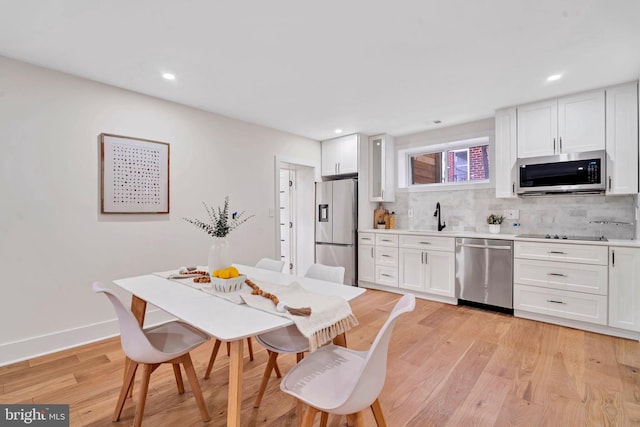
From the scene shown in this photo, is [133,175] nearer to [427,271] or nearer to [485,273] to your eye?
[427,271]

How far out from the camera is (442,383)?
2098 millimetres

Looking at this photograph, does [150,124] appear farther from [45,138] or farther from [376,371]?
[376,371]

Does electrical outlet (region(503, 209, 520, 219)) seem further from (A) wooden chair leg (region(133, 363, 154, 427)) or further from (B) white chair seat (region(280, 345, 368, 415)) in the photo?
(A) wooden chair leg (region(133, 363, 154, 427))

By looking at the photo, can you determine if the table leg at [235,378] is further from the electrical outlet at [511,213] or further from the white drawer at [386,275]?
the electrical outlet at [511,213]

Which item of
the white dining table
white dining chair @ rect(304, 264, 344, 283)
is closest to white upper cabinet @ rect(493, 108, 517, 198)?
white dining chair @ rect(304, 264, 344, 283)

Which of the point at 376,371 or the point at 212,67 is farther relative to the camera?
the point at 212,67

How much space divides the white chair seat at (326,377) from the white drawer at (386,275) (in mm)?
2899

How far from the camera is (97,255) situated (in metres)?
2.77

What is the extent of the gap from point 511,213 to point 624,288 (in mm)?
1312

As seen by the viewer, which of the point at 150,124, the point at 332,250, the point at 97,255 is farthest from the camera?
the point at 332,250

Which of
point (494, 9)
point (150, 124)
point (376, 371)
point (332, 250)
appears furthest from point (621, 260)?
point (150, 124)

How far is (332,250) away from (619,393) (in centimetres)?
347

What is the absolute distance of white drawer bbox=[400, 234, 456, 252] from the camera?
149 inches

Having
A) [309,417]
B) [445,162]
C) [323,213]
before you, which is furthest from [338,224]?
[309,417]
